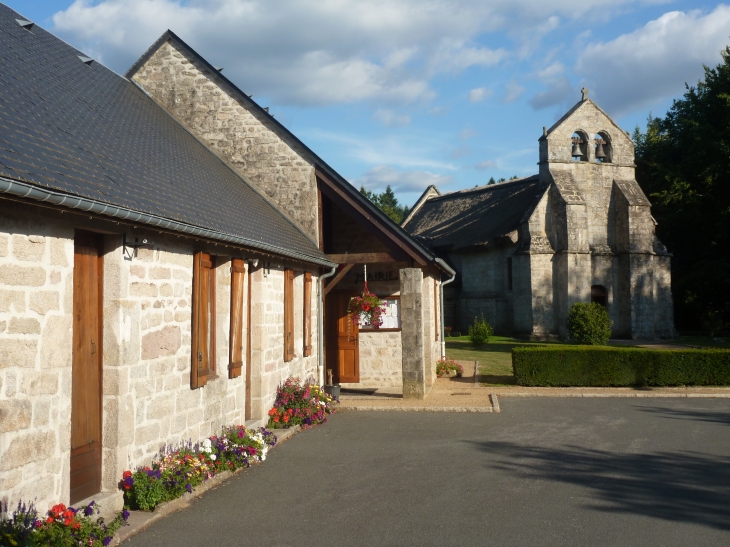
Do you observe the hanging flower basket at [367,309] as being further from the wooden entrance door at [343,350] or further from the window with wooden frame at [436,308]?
the window with wooden frame at [436,308]

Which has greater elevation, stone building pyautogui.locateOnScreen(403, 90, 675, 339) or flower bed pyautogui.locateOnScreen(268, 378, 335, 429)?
stone building pyautogui.locateOnScreen(403, 90, 675, 339)

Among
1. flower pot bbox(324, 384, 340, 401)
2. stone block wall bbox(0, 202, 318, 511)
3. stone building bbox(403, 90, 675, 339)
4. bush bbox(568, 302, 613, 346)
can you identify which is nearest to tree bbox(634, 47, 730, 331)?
stone building bbox(403, 90, 675, 339)

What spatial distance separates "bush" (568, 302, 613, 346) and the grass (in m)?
2.21

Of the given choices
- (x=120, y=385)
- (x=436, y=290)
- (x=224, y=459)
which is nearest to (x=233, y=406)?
(x=224, y=459)

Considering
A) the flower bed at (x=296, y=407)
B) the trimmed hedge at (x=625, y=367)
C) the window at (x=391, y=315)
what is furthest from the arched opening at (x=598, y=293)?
the flower bed at (x=296, y=407)

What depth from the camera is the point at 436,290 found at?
A: 18.7 metres

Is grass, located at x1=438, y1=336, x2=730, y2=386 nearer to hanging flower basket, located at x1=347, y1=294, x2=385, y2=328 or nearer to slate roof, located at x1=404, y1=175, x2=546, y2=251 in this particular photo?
hanging flower basket, located at x1=347, y1=294, x2=385, y2=328

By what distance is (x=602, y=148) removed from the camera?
32438mm

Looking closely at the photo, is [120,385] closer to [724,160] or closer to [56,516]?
[56,516]

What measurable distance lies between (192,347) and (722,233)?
30661 millimetres

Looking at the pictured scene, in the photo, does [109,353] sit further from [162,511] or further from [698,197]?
[698,197]

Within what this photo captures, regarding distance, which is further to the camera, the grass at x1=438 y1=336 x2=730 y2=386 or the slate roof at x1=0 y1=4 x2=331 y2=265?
the grass at x1=438 y1=336 x2=730 y2=386

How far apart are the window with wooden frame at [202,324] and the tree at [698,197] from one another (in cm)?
2901

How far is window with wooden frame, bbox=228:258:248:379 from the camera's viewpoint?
8344 mm
